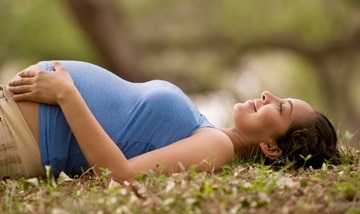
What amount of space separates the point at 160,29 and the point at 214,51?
111cm

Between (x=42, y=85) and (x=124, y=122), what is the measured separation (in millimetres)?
484

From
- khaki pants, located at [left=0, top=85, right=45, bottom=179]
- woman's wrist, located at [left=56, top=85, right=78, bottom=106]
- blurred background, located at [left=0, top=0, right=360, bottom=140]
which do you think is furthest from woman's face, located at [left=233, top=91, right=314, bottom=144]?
blurred background, located at [left=0, top=0, right=360, bottom=140]

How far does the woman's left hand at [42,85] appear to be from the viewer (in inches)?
201

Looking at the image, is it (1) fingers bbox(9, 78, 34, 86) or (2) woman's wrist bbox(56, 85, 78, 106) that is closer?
(2) woman's wrist bbox(56, 85, 78, 106)

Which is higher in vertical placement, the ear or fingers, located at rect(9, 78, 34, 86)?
fingers, located at rect(9, 78, 34, 86)

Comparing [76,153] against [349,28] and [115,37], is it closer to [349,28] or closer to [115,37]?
[115,37]

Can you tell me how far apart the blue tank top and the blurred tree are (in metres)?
8.79

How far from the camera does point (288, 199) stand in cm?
435

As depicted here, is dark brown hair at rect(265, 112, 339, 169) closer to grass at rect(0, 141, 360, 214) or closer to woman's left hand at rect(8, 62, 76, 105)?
grass at rect(0, 141, 360, 214)

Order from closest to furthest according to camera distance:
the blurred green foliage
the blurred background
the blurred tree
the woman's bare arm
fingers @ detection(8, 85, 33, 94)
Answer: the woman's bare arm → fingers @ detection(8, 85, 33, 94) → the blurred tree → the blurred green foliage → the blurred background

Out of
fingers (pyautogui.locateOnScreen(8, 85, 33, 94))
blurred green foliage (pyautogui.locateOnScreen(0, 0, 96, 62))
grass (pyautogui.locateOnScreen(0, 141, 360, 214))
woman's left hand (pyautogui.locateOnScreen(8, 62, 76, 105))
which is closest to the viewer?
grass (pyautogui.locateOnScreen(0, 141, 360, 214))

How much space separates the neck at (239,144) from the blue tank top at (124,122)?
0.25 metres

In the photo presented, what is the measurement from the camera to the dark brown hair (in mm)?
5500

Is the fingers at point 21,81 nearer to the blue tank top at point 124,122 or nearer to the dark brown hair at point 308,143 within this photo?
the blue tank top at point 124,122
